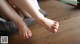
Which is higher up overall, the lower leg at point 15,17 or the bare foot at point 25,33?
the lower leg at point 15,17

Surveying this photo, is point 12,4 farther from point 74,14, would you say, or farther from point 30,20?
point 74,14

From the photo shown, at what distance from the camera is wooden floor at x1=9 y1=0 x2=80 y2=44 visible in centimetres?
107

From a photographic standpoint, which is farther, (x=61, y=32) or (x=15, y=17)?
(x=61, y=32)

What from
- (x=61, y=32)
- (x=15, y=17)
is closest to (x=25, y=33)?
(x=15, y=17)

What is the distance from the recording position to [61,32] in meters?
1.19

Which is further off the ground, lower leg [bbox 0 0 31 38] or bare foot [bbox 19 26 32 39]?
lower leg [bbox 0 0 31 38]

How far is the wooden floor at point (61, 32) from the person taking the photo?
1070mm

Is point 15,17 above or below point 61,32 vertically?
above

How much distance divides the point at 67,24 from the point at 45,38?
1.03 feet

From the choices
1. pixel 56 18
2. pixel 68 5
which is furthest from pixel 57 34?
pixel 68 5

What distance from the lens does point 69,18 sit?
1454 mm

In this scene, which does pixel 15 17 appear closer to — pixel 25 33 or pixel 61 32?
pixel 25 33

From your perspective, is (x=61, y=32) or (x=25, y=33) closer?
(x=25, y=33)

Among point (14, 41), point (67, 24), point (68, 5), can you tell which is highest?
point (68, 5)
